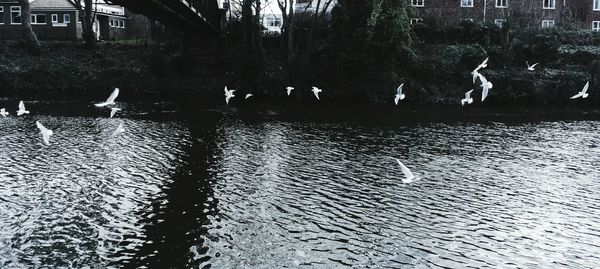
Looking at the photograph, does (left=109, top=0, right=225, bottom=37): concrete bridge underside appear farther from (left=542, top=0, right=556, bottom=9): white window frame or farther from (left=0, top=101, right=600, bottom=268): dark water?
(left=542, top=0, right=556, bottom=9): white window frame

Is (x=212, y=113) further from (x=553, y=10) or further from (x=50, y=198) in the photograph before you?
(x=553, y=10)

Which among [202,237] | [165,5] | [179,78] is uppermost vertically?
[165,5]

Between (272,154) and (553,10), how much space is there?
61.3m

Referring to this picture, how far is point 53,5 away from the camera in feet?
258

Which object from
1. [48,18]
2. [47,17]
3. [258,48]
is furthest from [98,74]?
[47,17]

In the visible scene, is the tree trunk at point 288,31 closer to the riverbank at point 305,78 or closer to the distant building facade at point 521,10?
the riverbank at point 305,78

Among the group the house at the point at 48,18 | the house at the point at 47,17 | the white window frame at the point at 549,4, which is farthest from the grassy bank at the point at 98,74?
the white window frame at the point at 549,4

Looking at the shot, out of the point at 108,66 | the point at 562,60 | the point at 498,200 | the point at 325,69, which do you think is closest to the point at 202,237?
the point at 498,200

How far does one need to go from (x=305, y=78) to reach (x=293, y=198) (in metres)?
32.6

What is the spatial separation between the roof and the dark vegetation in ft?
53.3

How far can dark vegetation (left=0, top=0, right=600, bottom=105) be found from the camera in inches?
2008

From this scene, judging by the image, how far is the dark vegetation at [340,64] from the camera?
167 ft

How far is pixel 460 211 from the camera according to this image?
65.7 ft

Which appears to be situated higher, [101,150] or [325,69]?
[325,69]
